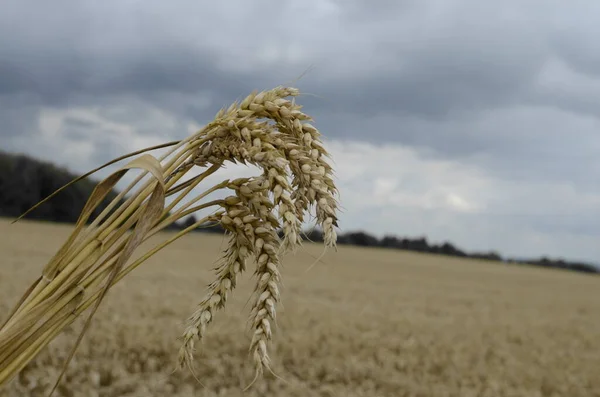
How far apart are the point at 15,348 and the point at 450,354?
22.8 ft

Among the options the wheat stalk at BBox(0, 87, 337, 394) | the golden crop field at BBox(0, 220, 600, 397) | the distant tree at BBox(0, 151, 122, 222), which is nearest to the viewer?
the wheat stalk at BBox(0, 87, 337, 394)

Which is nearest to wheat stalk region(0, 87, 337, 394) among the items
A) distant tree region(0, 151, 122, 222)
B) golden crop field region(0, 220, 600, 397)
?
golden crop field region(0, 220, 600, 397)

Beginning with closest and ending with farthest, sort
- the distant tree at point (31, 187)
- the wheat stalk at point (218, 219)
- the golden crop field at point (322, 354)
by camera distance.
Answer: the wheat stalk at point (218, 219) → the golden crop field at point (322, 354) → the distant tree at point (31, 187)

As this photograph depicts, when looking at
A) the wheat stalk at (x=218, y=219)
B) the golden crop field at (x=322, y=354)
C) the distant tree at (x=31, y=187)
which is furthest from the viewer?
the distant tree at (x=31, y=187)

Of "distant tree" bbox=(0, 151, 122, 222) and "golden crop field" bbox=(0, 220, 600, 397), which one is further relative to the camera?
"distant tree" bbox=(0, 151, 122, 222)

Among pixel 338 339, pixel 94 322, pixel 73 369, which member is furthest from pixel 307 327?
pixel 73 369

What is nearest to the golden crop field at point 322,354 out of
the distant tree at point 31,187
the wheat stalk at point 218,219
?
the wheat stalk at point 218,219

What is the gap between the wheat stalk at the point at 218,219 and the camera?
4.55 ft

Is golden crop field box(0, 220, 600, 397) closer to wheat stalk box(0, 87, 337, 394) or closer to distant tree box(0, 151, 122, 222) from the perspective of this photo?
wheat stalk box(0, 87, 337, 394)

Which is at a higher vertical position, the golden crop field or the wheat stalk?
the wheat stalk

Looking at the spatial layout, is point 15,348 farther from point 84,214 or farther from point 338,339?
point 338,339

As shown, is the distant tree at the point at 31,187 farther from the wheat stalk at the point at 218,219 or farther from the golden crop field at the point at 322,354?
the wheat stalk at the point at 218,219

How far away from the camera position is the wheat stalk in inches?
54.6

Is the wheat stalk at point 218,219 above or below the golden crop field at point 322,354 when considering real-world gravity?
above
